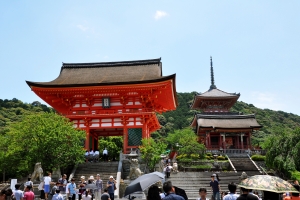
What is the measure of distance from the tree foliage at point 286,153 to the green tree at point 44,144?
14794 mm

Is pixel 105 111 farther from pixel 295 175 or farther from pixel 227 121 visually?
pixel 227 121

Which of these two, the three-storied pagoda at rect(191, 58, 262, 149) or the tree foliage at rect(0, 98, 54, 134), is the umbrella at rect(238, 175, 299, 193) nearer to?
the three-storied pagoda at rect(191, 58, 262, 149)

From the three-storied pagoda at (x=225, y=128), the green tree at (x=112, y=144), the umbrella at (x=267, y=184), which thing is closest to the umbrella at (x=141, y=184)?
the umbrella at (x=267, y=184)

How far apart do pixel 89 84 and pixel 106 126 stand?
13.1 ft

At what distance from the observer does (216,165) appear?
3036 centimetres

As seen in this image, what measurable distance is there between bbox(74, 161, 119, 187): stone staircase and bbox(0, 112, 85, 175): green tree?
3.08ft

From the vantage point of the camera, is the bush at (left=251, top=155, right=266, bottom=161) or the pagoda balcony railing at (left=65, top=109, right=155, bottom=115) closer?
the pagoda balcony railing at (left=65, top=109, right=155, bottom=115)

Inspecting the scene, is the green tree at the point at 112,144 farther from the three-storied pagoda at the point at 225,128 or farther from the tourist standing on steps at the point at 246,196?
the tourist standing on steps at the point at 246,196

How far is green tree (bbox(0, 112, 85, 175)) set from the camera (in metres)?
19.4

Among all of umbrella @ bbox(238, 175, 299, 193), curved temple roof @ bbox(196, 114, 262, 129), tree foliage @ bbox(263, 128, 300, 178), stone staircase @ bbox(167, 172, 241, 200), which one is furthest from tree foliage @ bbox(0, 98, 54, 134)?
umbrella @ bbox(238, 175, 299, 193)

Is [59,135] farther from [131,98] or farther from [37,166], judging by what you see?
[131,98]

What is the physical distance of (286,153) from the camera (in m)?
23.1

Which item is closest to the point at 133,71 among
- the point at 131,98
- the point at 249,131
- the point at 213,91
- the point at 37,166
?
the point at 131,98

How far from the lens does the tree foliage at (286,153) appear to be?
71.9 feet
